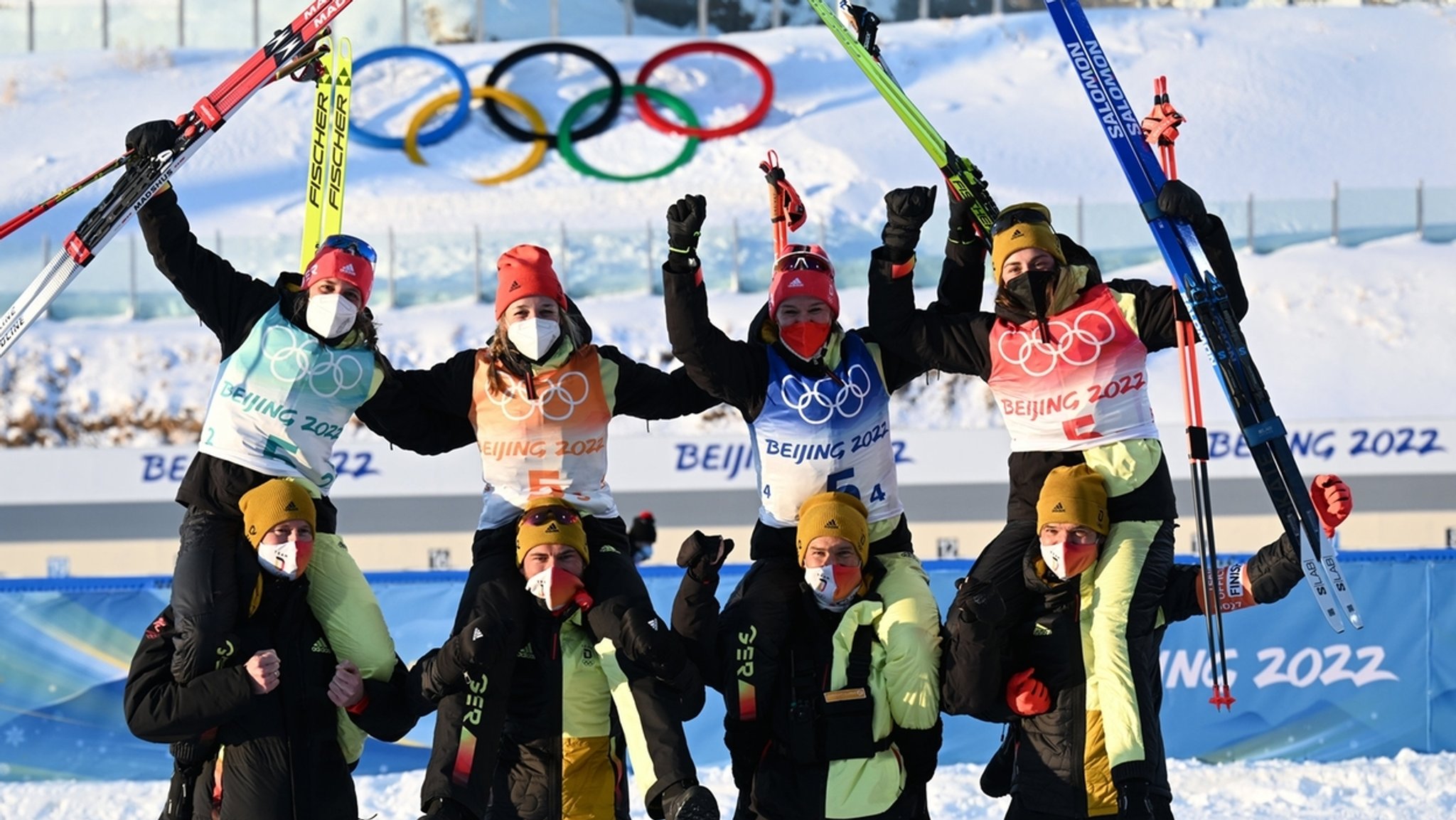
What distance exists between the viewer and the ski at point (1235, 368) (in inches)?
A: 214

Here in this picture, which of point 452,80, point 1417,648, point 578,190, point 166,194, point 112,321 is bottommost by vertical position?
point 1417,648

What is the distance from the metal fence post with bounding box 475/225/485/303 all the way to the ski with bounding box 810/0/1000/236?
49.2ft

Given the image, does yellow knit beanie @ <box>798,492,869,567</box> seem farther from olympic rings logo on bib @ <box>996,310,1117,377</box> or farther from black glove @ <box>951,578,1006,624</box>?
olympic rings logo on bib @ <box>996,310,1117,377</box>

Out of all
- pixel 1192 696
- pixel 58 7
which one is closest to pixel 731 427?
pixel 1192 696

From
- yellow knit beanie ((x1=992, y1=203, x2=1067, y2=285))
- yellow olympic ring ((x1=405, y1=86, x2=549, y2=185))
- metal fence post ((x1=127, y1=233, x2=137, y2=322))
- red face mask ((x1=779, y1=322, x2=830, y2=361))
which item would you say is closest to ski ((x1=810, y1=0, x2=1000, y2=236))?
yellow knit beanie ((x1=992, y1=203, x2=1067, y2=285))

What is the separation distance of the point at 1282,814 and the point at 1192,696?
2.86 ft

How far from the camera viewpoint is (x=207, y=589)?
5.35 meters

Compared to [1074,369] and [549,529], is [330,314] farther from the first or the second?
[1074,369]

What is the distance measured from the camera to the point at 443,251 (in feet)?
70.4

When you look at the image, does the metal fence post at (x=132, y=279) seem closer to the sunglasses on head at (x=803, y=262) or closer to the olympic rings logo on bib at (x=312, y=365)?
the olympic rings logo on bib at (x=312, y=365)

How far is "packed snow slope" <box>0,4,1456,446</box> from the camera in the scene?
2150 cm

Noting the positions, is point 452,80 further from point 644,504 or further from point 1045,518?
point 1045,518

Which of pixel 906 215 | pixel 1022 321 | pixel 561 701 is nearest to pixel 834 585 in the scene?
pixel 561 701

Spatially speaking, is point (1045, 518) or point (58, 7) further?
point (58, 7)
